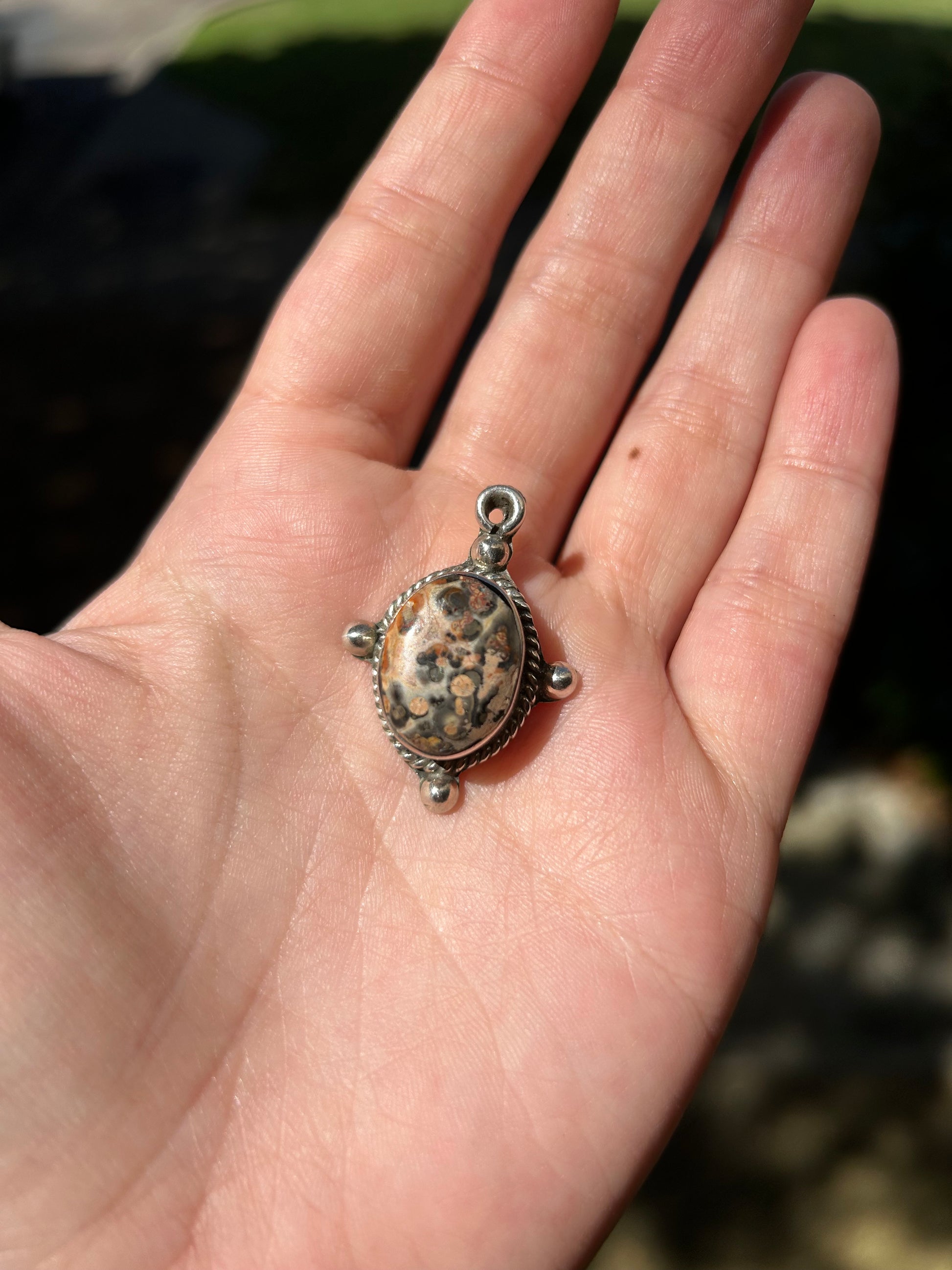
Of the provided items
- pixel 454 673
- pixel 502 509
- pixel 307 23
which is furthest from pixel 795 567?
pixel 307 23

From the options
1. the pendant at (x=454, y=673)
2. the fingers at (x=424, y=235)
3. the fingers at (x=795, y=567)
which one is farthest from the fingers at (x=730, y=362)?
the fingers at (x=424, y=235)

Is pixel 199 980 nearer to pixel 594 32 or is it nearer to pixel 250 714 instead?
pixel 250 714

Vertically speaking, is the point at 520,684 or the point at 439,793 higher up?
the point at 520,684

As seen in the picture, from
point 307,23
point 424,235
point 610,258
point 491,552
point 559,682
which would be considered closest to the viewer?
point 559,682

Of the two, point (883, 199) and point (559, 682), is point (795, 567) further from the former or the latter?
point (883, 199)

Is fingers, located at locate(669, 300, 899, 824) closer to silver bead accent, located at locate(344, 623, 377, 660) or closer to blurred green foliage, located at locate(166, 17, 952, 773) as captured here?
silver bead accent, located at locate(344, 623, 377, 660)

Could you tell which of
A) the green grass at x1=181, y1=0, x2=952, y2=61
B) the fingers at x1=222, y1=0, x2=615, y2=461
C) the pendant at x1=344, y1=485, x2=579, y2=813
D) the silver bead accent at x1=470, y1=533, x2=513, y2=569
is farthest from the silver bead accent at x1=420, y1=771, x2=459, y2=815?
the green grass at x1=181, y1=0, x2=952, y2=61
